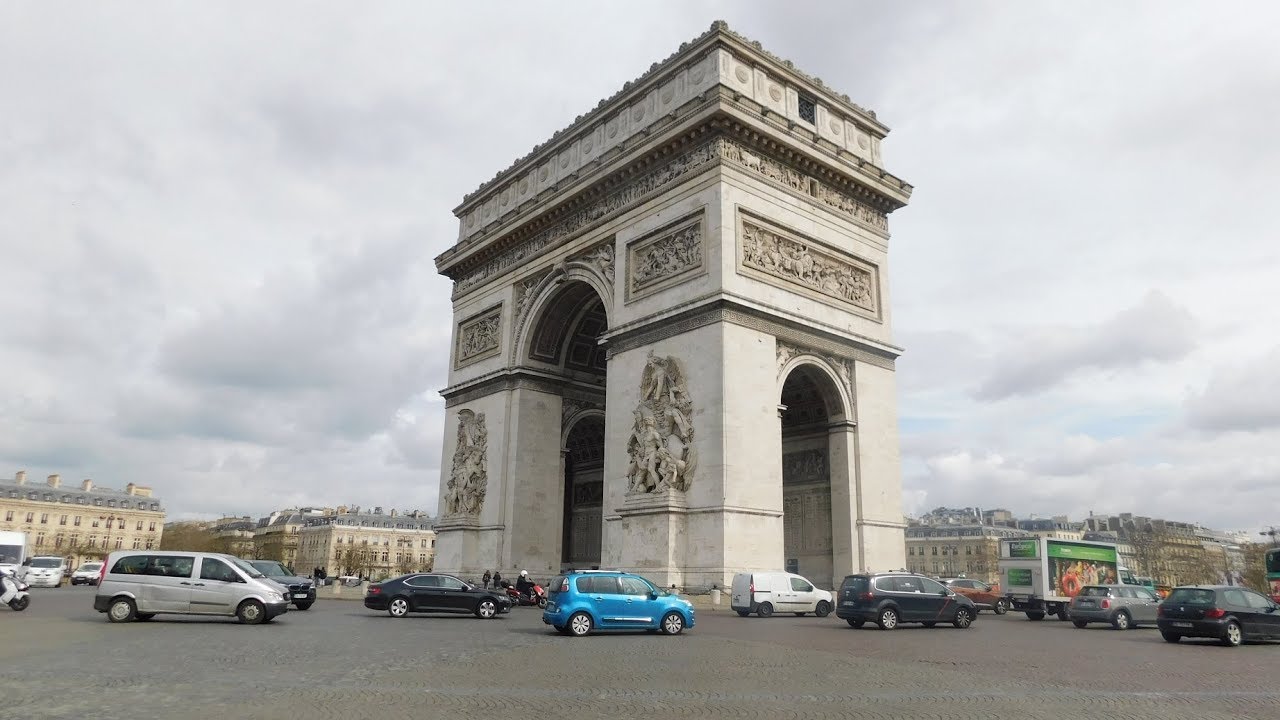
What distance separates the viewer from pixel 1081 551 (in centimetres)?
2906

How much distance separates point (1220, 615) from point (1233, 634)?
1.42ft

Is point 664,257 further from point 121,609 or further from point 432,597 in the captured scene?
point 121,609

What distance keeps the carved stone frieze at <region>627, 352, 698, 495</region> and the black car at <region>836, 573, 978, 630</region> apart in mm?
6045

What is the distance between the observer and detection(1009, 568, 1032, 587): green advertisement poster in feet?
92.2

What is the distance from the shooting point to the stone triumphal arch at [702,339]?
23609mm

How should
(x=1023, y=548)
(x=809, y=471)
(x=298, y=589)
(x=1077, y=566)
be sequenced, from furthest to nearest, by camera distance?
1. (x=1077, y=566)
2. (x=1023, y=548)
3. (x=809, y=471)
4. (x=298, y=589)

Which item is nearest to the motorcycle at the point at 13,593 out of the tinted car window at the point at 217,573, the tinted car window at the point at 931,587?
the tinted car window at the point at 217,573

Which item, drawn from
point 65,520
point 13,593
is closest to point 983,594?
point 13,593

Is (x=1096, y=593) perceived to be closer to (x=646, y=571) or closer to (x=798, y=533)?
(x=798, y=533)

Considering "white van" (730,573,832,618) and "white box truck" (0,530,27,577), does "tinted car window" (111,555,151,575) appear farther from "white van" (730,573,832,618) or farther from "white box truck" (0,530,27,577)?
"white box truck" (0,530,27,577)

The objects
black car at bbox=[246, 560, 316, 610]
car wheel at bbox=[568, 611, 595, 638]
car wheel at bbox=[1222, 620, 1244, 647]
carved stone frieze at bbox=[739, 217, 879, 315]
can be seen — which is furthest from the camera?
carved stone frieze at bbox=[739, 217, 879, 315]

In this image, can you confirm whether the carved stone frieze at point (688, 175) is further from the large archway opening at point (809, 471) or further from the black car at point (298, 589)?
the black car at point (298, 589)

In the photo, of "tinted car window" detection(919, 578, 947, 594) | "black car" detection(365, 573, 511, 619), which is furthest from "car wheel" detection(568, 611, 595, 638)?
"tinted car window" detection(919, 578, 947, 594)

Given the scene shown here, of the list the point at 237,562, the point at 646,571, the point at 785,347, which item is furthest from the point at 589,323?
the point at 237,562
